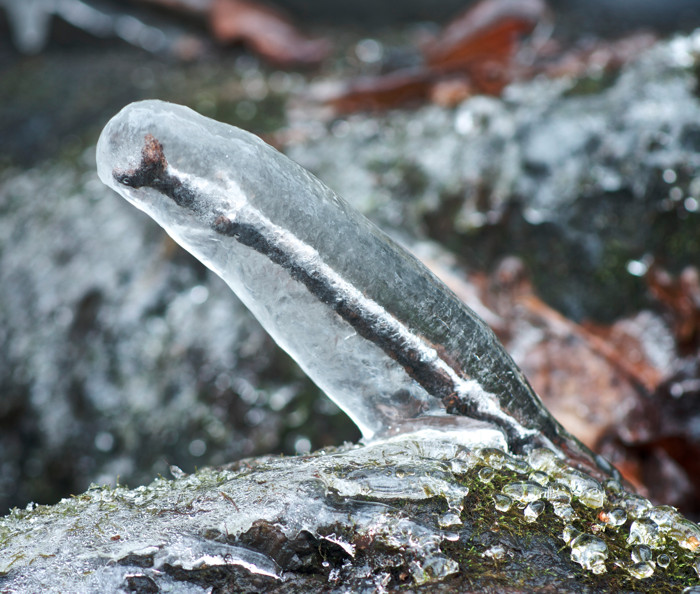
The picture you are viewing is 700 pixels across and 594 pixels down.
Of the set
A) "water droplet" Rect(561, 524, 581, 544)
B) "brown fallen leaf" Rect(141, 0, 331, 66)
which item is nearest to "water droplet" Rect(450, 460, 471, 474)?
"water droplet" Rect(561, 524, 581, 544)

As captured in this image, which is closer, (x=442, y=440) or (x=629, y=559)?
(x=629, y=559)

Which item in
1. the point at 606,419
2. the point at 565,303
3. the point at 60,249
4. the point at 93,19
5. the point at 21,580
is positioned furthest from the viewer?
the point at 93,19

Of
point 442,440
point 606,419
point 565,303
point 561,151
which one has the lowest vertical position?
point 606,419

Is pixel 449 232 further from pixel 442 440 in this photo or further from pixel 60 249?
pixel 60 249

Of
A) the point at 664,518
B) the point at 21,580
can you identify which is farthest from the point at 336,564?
the point at 664,518

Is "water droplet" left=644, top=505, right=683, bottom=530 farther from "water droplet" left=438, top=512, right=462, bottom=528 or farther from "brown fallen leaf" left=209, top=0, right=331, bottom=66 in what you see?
"brown fallen leaf" left=209, top=0, right=331, bottom=66

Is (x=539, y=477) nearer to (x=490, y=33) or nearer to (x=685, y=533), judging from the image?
(x=685, y=533)

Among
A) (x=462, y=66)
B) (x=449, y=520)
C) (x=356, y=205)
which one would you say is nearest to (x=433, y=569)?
(x=449, y=520)
